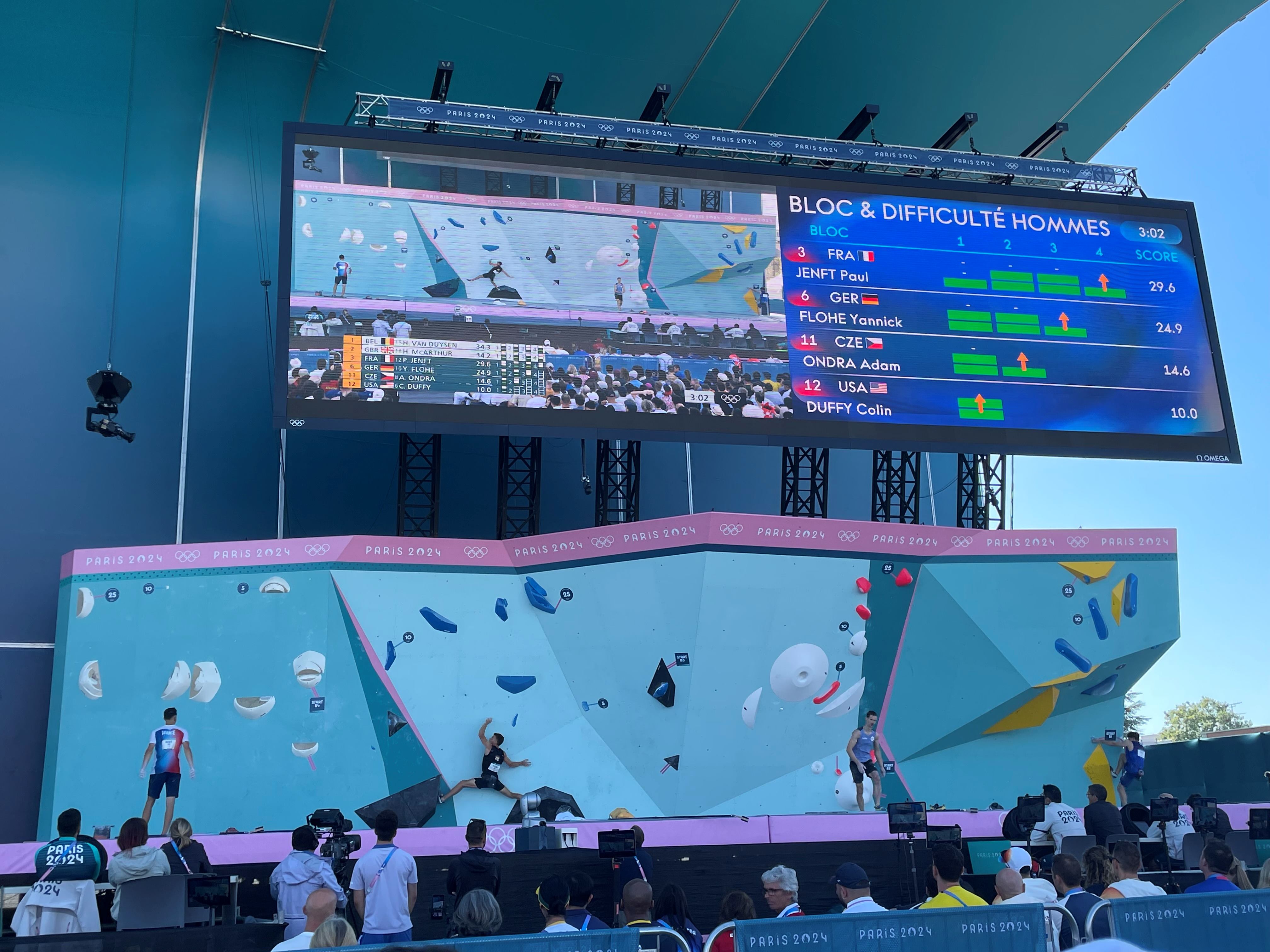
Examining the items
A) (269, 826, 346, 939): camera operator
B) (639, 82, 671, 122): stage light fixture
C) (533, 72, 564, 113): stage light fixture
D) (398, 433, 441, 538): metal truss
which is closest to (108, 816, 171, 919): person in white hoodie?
(269, 826, 346, 939): camera operator

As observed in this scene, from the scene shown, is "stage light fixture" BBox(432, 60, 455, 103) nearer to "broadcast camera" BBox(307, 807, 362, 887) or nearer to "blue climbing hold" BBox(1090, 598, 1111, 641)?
"blue climbing hold" BBox(1090, 598, 1111, 641)

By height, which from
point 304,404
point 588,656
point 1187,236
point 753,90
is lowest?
point 588,656

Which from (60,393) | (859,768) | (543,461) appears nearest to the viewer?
(859,768)

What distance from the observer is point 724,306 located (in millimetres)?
18234

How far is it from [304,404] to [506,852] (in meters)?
7.67

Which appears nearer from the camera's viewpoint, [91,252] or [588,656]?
[588,656]

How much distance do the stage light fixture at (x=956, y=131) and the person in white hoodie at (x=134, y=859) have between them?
56.4ft

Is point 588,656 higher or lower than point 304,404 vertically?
lower

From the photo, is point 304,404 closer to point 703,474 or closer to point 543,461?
point 543,461

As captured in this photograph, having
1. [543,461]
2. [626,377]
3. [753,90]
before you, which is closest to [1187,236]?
[753,90]

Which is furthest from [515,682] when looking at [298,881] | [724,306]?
[298,881]

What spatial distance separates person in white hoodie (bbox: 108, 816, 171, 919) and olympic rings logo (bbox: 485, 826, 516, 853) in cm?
410

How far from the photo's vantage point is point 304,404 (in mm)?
16312
